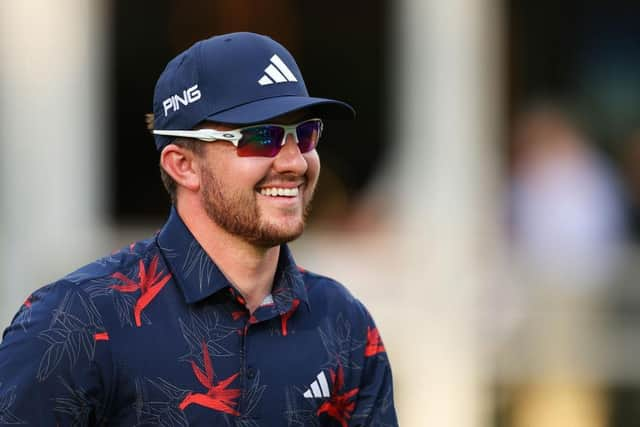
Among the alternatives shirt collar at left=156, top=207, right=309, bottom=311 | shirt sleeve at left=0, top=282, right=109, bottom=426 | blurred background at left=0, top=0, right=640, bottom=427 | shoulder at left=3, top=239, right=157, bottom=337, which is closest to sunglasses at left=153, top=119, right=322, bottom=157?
shirt collar at left=156, top=207, right=309, bottom=311

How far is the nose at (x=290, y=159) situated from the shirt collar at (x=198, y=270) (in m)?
0.27

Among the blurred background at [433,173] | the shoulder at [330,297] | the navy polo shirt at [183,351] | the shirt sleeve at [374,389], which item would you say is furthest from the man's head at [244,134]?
the blurred background at [433,173]

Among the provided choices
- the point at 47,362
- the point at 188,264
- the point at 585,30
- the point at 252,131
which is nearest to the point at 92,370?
the point at 47,362

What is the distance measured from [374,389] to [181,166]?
30.0 inches

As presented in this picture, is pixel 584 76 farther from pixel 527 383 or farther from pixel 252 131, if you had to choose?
pixel 252 131

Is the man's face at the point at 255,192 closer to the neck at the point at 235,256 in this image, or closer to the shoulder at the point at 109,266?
the neck at the point at 235,256

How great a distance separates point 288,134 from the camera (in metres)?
3.46

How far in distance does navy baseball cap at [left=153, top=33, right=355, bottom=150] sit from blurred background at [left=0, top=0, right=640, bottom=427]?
5451 mm

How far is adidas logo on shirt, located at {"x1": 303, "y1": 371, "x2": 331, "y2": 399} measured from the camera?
11.3 feet

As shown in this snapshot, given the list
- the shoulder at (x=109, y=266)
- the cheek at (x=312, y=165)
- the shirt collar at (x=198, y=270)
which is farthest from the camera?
the cheek at (x=312, y=165)

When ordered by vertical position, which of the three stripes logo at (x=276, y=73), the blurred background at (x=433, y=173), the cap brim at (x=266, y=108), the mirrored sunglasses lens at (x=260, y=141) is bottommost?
the blurred background at (x=433, y=173)

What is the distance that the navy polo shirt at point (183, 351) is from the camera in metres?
3.15

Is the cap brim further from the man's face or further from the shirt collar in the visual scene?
the shirt collar

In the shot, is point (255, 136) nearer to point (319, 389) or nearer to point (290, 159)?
point (290, 159)
